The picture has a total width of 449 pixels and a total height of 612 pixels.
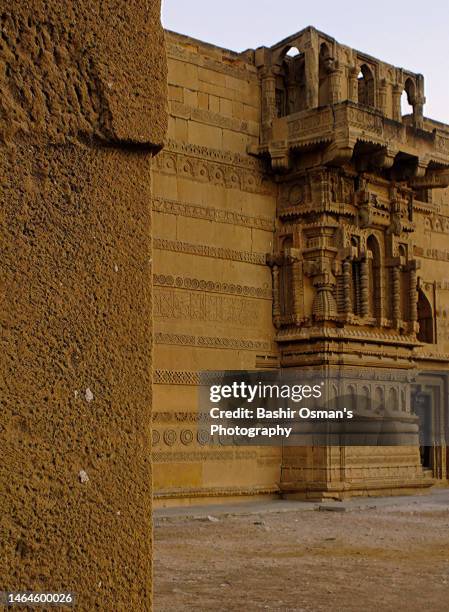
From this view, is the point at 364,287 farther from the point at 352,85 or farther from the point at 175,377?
the point at 175,377

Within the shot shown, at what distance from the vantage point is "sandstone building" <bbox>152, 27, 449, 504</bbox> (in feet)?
38.8

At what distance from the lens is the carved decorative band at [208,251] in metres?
11.7

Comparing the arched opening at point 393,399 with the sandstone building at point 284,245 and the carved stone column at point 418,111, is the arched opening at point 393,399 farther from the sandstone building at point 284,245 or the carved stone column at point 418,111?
the carved stone column at point 418,111

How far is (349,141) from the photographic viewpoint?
12.1m

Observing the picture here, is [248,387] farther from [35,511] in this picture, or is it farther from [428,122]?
[35,511]

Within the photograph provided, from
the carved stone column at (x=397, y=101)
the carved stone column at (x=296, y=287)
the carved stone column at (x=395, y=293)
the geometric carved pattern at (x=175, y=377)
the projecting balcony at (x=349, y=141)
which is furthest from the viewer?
the carved stone column at (x=397, y=101)

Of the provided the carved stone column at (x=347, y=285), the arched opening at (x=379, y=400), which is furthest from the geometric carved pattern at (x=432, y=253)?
the arched opening at (x=379, y=400)

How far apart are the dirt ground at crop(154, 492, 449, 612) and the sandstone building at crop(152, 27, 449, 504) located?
4.95 feet

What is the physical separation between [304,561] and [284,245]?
22.6 ft

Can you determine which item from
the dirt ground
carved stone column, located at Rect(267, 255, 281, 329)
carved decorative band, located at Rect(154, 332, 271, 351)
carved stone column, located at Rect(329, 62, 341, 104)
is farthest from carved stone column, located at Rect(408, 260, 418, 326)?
the dirt ground

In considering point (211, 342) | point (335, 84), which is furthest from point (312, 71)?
point (211, 342)

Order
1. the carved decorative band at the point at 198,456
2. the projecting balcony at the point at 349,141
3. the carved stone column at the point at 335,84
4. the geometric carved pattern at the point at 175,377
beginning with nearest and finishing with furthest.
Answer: the carved decorative band at the point at 198,456
the geometric carved pattern at the point at 175,377
the projecting balcony at the point at 349,141
the carved stone column at the point at 335,84

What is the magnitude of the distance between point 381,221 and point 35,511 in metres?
12.2

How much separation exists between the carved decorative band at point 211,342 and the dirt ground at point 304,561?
2.28 meters
